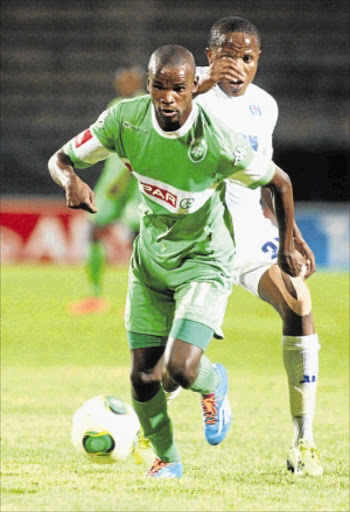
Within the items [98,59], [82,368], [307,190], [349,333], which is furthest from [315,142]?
[82,368]

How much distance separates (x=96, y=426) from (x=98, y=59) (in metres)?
15.9

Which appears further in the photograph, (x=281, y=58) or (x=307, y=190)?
(x=281, y=58)

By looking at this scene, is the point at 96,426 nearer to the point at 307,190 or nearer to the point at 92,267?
the point at 92,267

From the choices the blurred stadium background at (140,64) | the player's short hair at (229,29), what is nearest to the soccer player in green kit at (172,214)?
the player's short hair at (229,29)

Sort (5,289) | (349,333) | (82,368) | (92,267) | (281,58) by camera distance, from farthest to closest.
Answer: (281,58) → (5,289) → (92,267) → (349,333) → (82,368)

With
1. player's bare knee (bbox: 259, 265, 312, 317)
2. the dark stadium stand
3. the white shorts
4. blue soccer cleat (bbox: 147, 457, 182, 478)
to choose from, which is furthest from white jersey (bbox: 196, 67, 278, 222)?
the dark stadium stand

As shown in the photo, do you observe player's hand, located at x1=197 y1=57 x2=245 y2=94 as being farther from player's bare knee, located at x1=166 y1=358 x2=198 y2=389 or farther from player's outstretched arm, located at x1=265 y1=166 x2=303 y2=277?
player's bare knee, located at x1=166 y1=358 x2=198 y2=389

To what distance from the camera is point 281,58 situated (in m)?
19.0

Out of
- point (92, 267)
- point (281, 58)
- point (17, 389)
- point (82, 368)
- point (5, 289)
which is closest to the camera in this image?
point (17, 389)

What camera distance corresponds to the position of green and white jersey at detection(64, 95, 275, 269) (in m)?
3.96

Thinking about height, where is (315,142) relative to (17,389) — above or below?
below

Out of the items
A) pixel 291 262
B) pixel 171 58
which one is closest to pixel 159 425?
pixel 291 262

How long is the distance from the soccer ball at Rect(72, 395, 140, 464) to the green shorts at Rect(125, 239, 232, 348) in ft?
1.09

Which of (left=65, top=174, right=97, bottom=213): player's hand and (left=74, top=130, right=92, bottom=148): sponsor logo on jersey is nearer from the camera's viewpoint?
(left=65, top=174, right=97, bottom=213): player's hand
